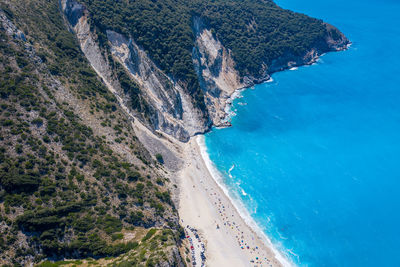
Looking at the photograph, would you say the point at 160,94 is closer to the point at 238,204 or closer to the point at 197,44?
the point at 197,44

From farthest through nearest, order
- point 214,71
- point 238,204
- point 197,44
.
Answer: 1. point 214,71
2. point 197,44
3. point 238,204

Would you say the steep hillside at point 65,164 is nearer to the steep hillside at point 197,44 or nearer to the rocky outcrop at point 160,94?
the rocky outcrop at point 160,94

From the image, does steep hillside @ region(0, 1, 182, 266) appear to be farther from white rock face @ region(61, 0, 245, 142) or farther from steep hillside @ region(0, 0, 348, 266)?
white rock face @ region(61, 0, 245, 142)

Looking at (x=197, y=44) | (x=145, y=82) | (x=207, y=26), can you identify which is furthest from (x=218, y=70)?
(x=145, y=82)

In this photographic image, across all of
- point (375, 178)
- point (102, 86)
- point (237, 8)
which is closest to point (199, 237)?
point (102, 86)

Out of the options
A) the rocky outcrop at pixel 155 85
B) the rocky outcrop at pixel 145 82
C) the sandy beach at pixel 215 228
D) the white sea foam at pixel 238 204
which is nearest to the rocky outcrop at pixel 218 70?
the rocky outcrop at pixel 155 85

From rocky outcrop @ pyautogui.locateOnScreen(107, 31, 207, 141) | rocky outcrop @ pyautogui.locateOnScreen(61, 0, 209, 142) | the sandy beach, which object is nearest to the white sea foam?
the sandy beach
